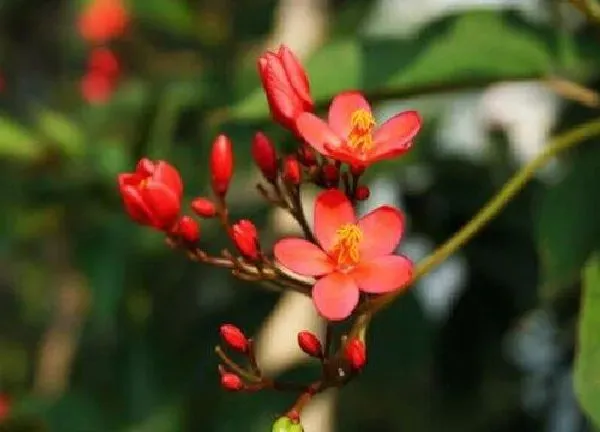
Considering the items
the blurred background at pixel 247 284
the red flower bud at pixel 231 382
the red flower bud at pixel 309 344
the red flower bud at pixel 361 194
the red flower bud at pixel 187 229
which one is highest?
the red flower bud at pixel 361 194

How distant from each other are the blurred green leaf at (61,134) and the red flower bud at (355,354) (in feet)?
2.14

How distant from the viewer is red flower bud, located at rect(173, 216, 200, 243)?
1.94ft

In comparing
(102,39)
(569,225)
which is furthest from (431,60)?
(102,39)

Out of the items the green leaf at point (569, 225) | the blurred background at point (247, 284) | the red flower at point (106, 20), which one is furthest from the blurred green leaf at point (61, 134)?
the green leaf at point (569, 225)

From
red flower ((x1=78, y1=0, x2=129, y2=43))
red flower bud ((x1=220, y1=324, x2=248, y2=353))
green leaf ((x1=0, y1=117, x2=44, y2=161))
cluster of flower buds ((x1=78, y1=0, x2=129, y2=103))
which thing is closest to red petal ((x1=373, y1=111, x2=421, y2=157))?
red flower bud ((x1=220, y1=324, x2=248, y2=353))

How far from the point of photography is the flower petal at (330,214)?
560mm

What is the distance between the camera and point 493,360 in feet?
3.87

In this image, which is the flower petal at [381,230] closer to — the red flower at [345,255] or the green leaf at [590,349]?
the red flower at [345,255]

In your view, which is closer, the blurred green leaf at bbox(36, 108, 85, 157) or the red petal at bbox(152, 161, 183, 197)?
the red petal at bbox(152, 161, 183, 197)

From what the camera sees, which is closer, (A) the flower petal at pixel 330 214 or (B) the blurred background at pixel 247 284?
(A) the flower petal at pixel 330 214

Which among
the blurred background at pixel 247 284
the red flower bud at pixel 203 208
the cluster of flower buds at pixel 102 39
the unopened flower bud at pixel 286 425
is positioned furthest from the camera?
the cluster of flower buds at pixel 102 39

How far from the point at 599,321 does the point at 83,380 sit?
2.27 feet

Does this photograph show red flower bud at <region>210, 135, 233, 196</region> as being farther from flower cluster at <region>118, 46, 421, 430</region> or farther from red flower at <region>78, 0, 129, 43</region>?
red flower at <region>78, 0, 129, 43</region>

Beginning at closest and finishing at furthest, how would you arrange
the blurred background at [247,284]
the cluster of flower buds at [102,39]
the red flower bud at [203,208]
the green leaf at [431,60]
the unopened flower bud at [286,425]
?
1. the unopened flower bud at [286,425]
2. the red flower bud at [203,208]
3. the green leaf at [431,60]
4. the blurred background at [247,284]
5. the cluster of flower buds at [102,39]
